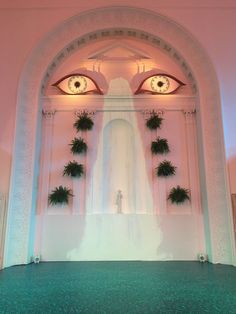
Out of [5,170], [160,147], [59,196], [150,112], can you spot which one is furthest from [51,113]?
[160,147]

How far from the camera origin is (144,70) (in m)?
5.73

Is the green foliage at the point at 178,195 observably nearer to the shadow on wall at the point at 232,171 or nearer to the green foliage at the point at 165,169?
the green foliage at the point at 165,169

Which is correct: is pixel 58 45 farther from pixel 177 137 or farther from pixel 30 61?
pixel 177 137

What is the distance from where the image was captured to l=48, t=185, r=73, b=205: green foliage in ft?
16.1

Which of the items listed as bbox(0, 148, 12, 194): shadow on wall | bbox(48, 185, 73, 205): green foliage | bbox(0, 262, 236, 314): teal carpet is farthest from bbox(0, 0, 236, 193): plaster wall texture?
bbox(0, 262, 236, 314): teal carpet

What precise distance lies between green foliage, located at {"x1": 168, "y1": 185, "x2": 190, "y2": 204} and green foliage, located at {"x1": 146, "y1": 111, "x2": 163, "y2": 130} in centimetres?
136

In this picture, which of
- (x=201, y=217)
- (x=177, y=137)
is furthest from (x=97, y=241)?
(x=177, y=137)

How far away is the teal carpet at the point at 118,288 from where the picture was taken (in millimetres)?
2287

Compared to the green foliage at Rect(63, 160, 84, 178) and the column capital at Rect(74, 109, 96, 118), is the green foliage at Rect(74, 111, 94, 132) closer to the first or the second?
the column capital at Rect(74, 109, 96, 118)

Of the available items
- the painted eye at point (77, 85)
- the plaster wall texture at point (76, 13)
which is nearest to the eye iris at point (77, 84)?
the painted eye at point (77, 85)

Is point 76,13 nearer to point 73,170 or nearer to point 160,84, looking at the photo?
point 160,84

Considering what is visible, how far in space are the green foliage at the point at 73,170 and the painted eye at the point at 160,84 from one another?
7.27ft

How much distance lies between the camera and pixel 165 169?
5.06 m

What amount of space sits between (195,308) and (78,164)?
3.47m
